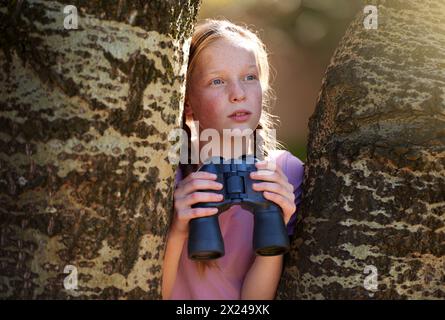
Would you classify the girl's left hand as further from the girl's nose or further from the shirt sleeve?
the girl's nose

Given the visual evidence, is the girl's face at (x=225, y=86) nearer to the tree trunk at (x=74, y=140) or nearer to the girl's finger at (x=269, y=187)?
the girl's finger at (x=269, y=187)

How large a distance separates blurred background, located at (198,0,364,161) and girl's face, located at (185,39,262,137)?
5644 mm

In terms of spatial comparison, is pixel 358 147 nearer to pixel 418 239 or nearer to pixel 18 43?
pixel 418 239

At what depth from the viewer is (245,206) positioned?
191 cm

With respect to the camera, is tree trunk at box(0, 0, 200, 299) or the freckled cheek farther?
the freckled cheek

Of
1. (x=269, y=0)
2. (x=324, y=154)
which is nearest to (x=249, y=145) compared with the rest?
(x=324, y=154)

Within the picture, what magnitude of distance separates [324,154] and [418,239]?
323mm

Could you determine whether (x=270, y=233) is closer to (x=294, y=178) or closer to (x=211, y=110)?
(x=294, y=178)

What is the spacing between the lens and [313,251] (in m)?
1.83

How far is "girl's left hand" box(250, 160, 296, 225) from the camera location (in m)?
1.88

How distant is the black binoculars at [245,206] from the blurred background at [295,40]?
6.12 m

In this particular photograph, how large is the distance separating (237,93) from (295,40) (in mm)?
7948

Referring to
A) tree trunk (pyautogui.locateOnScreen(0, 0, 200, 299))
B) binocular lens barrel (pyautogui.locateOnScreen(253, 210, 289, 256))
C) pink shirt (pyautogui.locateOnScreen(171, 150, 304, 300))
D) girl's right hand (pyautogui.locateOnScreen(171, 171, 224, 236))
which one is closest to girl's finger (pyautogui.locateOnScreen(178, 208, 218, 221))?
girl's right hand (pyautogui.locateOnScreen(171, 171, 224, 236))

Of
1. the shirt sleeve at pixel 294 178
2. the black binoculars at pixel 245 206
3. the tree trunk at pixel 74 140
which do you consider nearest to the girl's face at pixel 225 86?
the shirt sleeve at pixel 294 178
